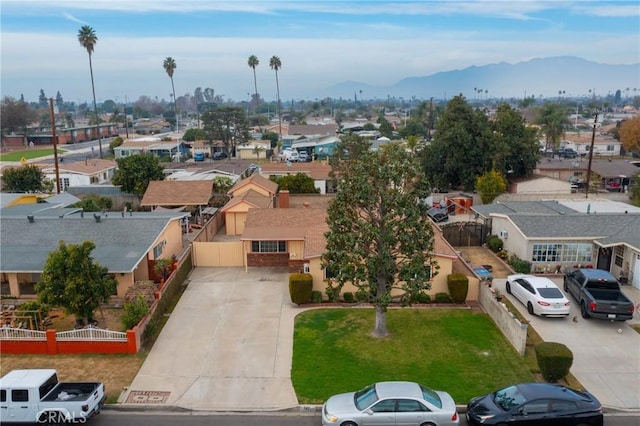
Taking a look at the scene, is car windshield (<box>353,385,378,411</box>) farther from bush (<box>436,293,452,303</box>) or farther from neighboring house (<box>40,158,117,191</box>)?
neighboring house (<box>40,158,117,191</box>)

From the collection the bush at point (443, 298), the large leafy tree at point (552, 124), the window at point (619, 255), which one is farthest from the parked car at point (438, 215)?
the large leafy tree at point (552, 124)

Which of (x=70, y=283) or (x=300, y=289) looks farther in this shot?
(x=300, y=289)

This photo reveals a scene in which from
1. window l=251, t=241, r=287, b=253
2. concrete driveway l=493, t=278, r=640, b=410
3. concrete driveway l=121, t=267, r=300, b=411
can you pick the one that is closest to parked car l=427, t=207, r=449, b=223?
window l=251, t=241, r=287, b=253

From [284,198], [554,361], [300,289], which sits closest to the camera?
[554,361]

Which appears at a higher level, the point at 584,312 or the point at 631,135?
the point at 631,135

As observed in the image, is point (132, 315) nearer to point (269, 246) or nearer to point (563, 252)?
point (269, 246)

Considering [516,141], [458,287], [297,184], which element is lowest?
[458,287]

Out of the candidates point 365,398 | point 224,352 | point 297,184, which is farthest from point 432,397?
point 297,184

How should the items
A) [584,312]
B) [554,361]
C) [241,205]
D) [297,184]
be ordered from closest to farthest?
[554,361] < [584,312] < [241,205] < [297,184]
